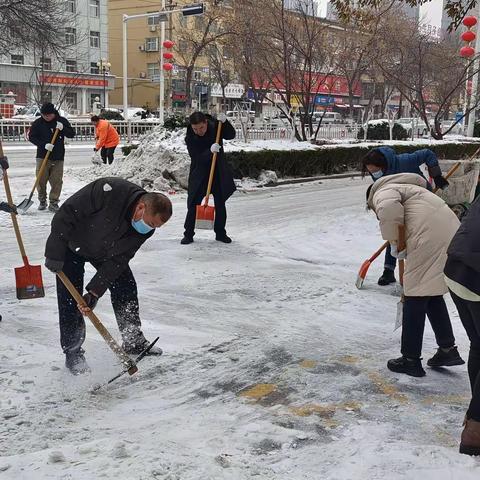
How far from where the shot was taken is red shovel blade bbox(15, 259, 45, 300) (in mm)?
4863

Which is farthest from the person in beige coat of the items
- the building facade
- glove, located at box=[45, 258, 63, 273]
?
the building facade

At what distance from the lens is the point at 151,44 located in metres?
62.2

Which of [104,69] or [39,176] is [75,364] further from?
[104,69]

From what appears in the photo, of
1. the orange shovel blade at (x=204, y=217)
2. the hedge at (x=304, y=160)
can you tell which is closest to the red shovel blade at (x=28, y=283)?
the orange shovel blade at (x=204, y=217)

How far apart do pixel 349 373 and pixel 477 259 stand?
5.01 feet

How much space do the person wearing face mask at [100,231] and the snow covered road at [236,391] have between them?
0.61 m

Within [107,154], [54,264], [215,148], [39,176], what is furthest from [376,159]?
[107,154]

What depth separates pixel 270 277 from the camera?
639 cm

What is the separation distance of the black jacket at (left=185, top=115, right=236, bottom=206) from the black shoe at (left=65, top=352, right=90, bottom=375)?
4.08 m

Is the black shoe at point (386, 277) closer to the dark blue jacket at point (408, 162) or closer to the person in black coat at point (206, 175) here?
the dark blue jacket at point (408, 162)

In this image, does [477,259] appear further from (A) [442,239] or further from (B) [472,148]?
(B) [472,148]

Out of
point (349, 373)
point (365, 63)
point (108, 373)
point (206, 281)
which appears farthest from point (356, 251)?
point (365, 63)

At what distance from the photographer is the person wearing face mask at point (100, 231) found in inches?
139

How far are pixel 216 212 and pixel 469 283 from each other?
520 centimetres
